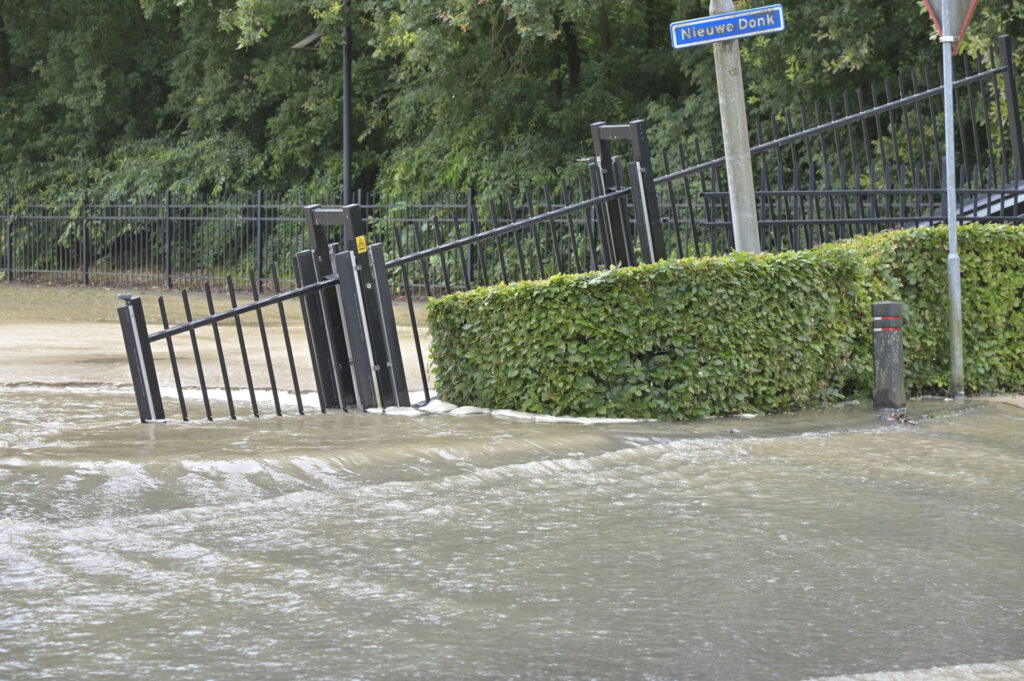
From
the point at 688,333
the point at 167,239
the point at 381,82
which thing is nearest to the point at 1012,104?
the point at 688,333

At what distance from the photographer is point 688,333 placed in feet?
25.1

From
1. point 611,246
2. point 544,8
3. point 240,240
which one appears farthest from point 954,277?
point 240,240

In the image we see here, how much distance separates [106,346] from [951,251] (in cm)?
908

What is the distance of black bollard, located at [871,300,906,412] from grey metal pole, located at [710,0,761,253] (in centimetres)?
101

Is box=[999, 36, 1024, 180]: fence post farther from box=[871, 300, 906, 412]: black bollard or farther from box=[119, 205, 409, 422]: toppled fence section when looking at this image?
box=[119, 205, 409, 422]: toppled fence section

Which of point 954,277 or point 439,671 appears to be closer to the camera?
point 439,671

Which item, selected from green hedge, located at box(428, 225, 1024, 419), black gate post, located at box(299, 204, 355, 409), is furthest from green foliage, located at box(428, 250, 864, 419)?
black gate post, located at box(299, 204, 355, 409)

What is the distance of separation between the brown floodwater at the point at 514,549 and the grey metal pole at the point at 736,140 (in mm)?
1661

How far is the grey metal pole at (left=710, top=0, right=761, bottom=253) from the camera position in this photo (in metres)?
8.47

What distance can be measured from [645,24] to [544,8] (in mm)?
5176

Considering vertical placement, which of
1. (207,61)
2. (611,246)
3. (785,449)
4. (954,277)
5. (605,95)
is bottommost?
(785,449)

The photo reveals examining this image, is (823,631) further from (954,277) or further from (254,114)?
(254,114)

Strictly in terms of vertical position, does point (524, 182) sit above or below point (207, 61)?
below

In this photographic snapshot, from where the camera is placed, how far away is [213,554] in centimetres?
486
